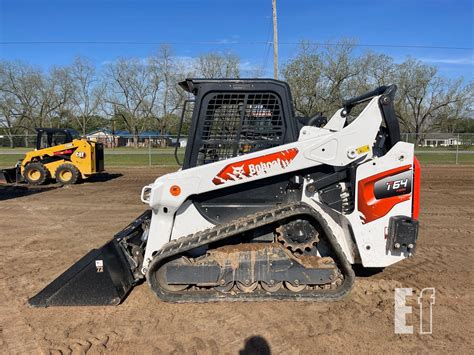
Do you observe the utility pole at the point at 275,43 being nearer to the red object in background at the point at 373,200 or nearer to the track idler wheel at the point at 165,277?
the red object in background at the point at 373,200

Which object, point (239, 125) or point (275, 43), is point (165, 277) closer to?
point (239, 125)

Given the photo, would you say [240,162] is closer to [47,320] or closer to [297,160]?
[297,160]

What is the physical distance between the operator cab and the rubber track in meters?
11.8

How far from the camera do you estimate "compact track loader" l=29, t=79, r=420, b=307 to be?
371 cm

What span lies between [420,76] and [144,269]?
5408 centimetres

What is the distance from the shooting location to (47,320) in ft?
11.8

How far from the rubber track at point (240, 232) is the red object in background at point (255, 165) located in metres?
0.40

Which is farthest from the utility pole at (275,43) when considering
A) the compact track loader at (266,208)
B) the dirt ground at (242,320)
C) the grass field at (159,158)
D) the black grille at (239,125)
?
the black grille at (239,125)

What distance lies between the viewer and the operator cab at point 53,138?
1405 cm

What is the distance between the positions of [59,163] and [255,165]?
1170 cm

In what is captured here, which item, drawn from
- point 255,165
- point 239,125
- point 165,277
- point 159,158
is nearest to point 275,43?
point 159,158

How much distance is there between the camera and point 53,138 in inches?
560

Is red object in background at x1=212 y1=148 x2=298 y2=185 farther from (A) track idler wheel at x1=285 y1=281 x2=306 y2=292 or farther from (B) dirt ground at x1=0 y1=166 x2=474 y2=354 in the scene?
(B) dirt ground at x1=0 y1=166 x2=474 y2=354

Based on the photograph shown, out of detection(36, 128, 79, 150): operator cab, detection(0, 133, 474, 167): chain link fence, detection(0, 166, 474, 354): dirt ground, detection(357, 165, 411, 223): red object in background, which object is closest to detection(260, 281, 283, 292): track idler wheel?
detection(0, 166, 474, 354): dirt ground
